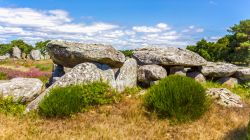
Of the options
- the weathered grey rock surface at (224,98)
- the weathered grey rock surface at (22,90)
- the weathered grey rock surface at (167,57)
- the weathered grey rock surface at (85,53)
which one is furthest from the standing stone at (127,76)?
the weathered grey rock surface at (224,98)

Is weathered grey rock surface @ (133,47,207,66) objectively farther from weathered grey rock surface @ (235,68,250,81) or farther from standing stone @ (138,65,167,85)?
weathered grey rock surface @ (235,68,250,81)

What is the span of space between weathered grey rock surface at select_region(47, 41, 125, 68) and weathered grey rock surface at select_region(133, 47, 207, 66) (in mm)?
1682

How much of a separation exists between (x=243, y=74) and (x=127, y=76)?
7665 millimetres

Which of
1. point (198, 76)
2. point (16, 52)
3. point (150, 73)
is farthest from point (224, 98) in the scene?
point (16, 52)

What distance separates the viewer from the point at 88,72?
1497 centimetres

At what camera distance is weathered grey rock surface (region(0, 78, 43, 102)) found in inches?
549

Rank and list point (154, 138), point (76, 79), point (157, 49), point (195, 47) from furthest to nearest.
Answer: point (195, 47) → point (157, 49) → point (76, 79) → point (154, 138)

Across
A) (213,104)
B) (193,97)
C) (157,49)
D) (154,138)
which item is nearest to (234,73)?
(157,49)

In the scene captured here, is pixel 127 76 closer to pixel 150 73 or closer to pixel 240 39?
pixel 150 73

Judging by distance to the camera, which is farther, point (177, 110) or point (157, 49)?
point (157, 49)

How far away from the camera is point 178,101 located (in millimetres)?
12180

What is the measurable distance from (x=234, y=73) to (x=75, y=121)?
12047mm

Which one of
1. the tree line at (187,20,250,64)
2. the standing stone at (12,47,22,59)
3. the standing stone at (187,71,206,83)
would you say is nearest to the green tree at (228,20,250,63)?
the tree line at (187,20,250,64)

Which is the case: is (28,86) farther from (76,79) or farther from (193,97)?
(193,97)
